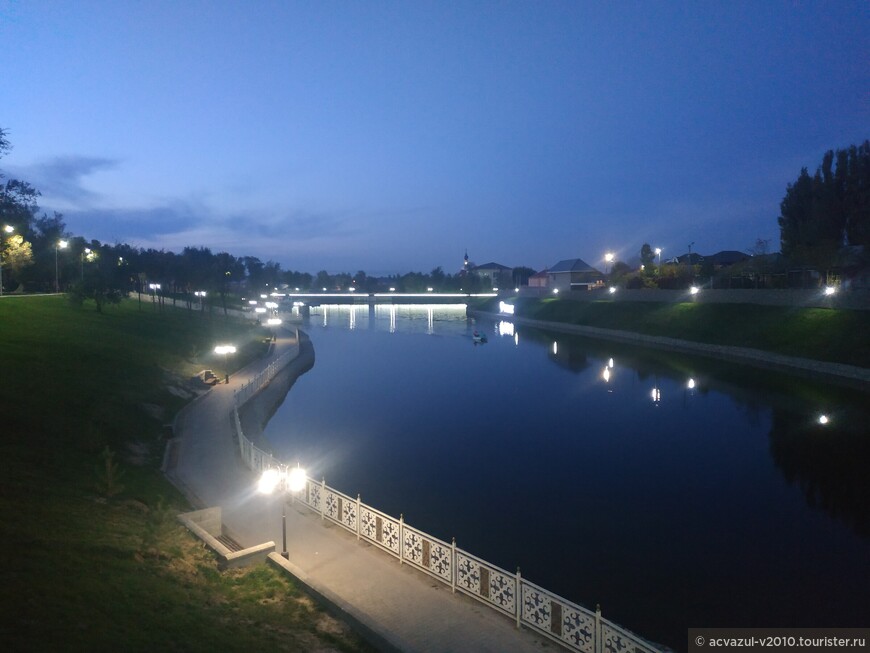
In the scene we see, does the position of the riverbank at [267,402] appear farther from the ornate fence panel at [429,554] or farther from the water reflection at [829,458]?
the water reflection at [829,458]

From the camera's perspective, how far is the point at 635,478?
55.7 feet

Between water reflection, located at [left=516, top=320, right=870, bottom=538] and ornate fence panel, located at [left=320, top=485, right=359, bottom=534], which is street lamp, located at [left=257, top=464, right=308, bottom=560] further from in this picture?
water reflection, located at [left=516, top=320, right=870, bottom=538]

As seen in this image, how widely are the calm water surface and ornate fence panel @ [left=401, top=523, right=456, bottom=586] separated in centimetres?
286

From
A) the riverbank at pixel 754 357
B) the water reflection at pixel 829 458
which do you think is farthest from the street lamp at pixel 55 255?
the water reflection at pixel 829 458

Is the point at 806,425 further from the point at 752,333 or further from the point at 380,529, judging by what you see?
the point at 752,333

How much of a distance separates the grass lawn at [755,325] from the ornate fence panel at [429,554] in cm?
3049

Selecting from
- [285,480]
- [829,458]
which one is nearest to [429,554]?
[285,480]

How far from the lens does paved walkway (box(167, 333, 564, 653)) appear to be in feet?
23.9

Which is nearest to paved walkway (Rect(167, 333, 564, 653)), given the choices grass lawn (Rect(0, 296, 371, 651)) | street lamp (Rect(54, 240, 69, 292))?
grass lawn (Rect(0, 296, 371, 651))

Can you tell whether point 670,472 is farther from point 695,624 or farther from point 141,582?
point 141,582

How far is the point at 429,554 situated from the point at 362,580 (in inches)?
42.4

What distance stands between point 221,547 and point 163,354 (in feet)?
76.4

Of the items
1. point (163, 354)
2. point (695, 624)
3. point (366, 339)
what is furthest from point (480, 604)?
point (366, 339)

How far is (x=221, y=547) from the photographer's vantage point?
926 cm
